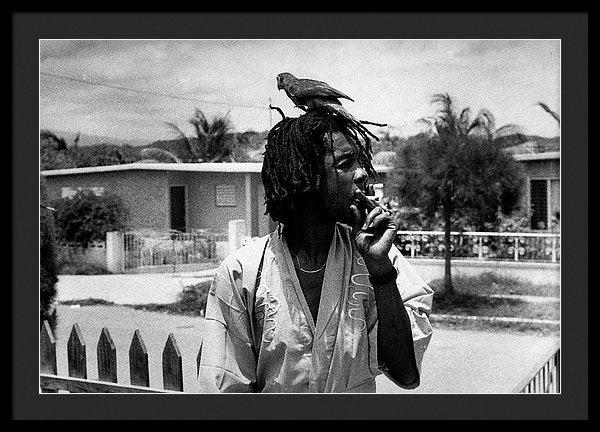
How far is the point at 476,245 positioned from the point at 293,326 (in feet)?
8.68

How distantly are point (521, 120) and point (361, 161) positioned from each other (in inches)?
89.7

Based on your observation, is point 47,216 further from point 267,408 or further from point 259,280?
point 259,280

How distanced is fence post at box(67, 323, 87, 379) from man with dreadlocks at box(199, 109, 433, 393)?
1991 millimetres

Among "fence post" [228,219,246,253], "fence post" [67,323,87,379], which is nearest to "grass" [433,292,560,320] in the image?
"fence post" [228,219,246,253]

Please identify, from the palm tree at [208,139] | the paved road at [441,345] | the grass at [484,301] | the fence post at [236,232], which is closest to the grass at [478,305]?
the grass at [484,301]

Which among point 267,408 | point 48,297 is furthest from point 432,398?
point 48,297

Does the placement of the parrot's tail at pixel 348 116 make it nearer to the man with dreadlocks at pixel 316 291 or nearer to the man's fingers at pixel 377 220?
the man with dreadlocks at pixel 316 291

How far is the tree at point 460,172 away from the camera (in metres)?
4.29

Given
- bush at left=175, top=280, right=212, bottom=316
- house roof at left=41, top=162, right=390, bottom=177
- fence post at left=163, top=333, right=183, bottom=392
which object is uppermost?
house roof at left=41, top=162, right=390, bottom=177

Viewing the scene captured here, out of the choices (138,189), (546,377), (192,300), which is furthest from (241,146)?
(546,377)

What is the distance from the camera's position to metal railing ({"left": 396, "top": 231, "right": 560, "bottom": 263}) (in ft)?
14.0

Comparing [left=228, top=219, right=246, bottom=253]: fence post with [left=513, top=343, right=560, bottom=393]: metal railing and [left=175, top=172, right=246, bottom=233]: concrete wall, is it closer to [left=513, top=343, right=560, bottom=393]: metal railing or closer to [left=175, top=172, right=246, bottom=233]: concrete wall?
[left=175, top=172, right=246, bottom=233]: concrete wall
